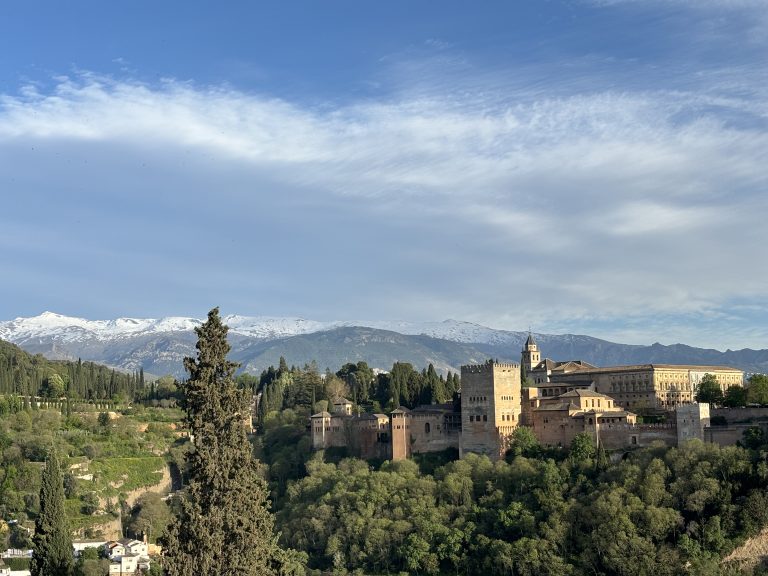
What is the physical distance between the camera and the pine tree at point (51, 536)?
3425cm

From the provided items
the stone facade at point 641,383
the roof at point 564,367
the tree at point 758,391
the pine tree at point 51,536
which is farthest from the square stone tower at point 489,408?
the pine tree at point 51,536

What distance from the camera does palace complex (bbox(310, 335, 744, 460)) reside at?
61625 mm

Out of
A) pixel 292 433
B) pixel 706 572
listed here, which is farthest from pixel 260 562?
pixel 292 433

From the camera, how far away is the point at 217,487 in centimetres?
2375

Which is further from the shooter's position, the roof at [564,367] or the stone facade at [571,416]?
the roof at [564,367]

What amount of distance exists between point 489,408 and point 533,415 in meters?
2.95

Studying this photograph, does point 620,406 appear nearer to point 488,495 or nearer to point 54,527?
point 488,495

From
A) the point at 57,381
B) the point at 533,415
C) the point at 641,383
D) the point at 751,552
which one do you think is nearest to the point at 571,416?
the point at 533,415

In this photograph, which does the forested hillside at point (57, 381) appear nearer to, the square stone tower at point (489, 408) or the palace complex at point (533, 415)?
the palace complex at point (533, 415)

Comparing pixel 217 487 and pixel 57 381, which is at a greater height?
pixel 57 381

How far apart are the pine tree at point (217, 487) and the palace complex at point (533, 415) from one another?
1595 inches

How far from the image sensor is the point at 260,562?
78.6 feet

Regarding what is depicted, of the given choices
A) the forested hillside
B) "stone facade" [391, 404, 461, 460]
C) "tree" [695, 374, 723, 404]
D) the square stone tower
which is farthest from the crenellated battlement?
the forested hillside

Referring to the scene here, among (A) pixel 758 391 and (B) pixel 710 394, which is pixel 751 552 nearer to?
(A) pixel 758 391
